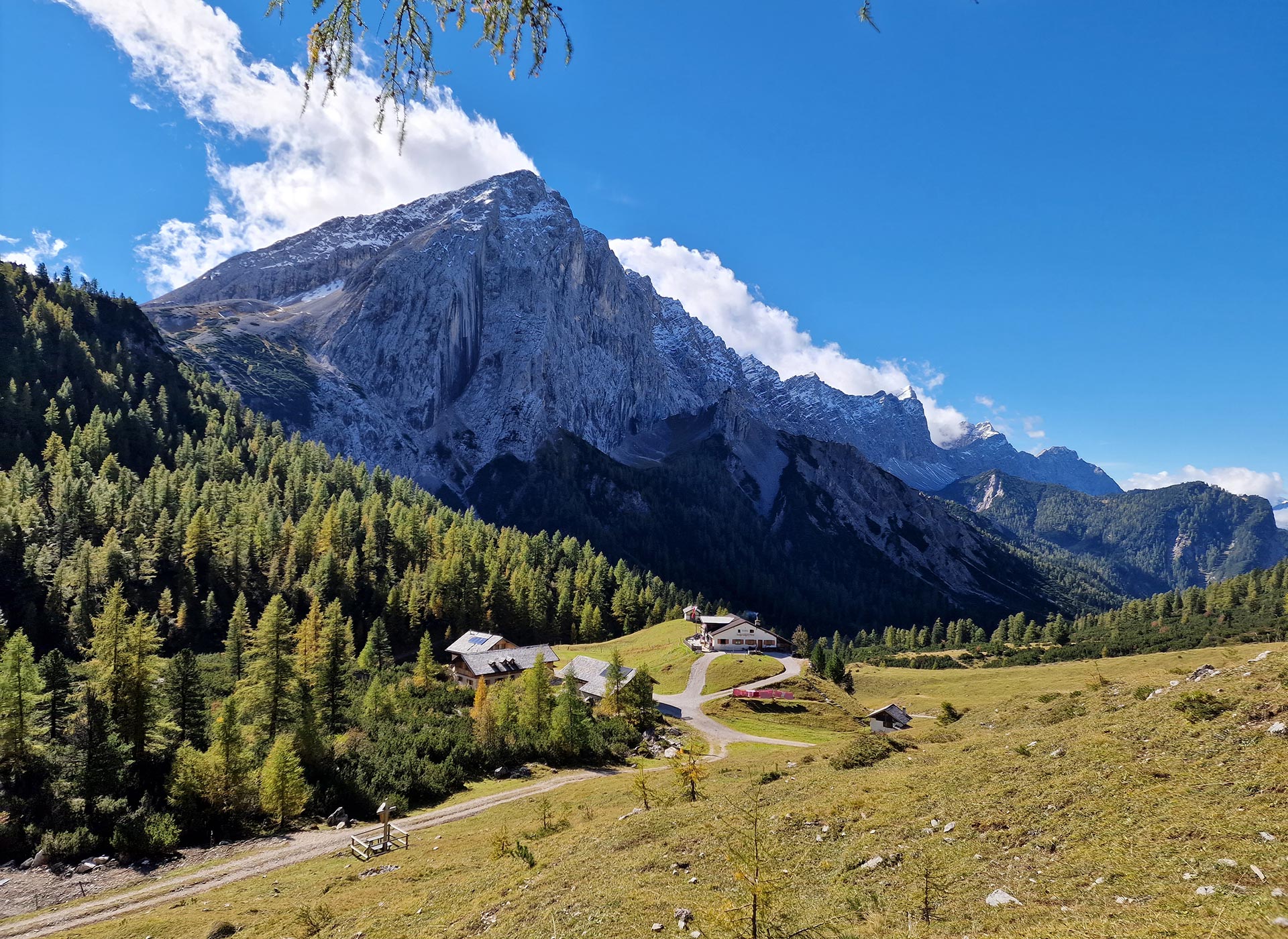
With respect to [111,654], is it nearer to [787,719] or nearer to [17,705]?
[17,705]

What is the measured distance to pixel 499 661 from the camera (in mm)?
90312

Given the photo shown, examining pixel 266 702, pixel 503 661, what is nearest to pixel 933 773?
pixel 266 702

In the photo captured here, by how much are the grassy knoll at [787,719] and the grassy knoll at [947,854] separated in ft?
142

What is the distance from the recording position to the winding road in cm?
3316

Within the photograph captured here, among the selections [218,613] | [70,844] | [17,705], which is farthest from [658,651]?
[17,705]

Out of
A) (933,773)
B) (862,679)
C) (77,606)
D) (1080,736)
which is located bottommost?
(862,679)

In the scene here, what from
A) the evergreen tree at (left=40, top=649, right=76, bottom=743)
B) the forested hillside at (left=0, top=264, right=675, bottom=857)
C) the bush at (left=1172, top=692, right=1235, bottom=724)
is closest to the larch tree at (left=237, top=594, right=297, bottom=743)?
the forested hillside at (left=0, top=264, right=675, bottom=857)

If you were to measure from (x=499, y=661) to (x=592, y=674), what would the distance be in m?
15.3

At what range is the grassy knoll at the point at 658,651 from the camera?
9975 centimetres

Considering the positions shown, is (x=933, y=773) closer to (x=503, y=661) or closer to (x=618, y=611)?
(x=503, y=661)

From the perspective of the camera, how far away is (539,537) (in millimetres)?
160625

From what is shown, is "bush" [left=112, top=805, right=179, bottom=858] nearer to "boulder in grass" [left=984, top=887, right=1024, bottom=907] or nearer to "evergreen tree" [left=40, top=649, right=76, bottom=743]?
"evergreen tree" [left=40, top=649, right=76, bottom=743]

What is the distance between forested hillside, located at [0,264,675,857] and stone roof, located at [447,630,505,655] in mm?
4947

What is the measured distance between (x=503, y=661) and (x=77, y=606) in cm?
6052
